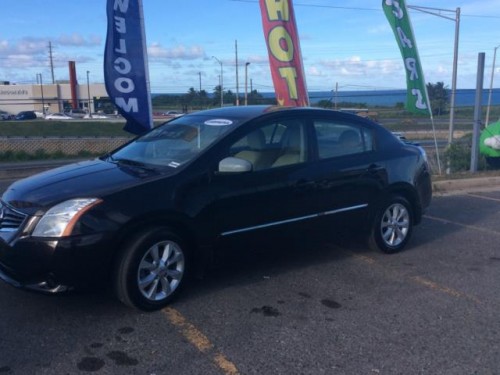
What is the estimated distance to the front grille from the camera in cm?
412

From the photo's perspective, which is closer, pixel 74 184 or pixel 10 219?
pixel 10 219

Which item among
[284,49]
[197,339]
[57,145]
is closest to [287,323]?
[197,339]

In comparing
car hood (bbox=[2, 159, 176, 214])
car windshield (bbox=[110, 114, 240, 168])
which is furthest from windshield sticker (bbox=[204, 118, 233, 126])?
car hood (bbox=[2, 159, 176, 214])

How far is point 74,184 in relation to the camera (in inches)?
171

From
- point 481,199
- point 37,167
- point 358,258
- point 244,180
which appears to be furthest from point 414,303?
point 37,167

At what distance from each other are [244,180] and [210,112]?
1.11 metres

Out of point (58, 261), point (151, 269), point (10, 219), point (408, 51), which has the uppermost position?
point (408, 51)

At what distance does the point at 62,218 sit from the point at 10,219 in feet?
1.70

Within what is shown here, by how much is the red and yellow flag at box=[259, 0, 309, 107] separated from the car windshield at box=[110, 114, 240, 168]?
6.94 m

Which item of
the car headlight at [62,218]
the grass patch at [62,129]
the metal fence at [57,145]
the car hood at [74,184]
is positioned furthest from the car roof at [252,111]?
the grass patch at [62,129]

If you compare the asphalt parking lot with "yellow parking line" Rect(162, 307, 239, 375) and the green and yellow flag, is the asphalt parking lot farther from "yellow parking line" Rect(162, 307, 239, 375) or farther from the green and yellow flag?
the green and yellow flag

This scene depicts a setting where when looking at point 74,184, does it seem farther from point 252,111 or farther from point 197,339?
point 252,111

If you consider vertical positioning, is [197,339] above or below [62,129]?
above

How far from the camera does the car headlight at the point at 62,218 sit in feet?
13.0
